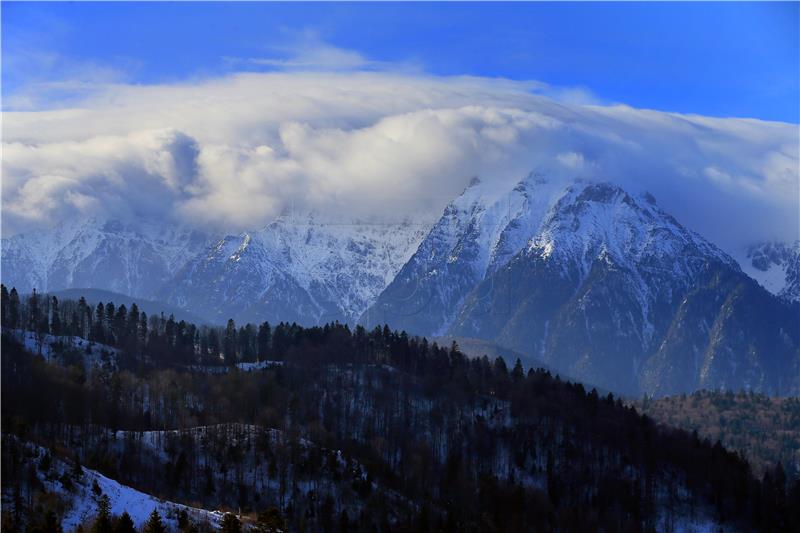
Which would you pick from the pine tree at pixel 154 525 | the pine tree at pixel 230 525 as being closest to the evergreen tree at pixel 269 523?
the pine tree at pixel 230 525

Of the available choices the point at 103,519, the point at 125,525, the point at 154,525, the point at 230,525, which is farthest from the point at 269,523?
the point at 103,519

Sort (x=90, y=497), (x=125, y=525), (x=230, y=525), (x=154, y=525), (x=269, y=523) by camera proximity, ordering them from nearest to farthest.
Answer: (x=125, y=525), (x=154, y=525), (x=230, y=525), (x=269, y=523), (x=90, y=497)

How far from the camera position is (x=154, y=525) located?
168875 millimetres

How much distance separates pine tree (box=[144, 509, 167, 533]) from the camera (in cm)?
16825

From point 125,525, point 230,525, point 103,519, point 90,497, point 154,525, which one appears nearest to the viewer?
point 103,519

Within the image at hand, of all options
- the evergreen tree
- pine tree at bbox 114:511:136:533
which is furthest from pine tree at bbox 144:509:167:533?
the evergreen tree

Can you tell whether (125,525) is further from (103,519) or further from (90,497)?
(90,497)

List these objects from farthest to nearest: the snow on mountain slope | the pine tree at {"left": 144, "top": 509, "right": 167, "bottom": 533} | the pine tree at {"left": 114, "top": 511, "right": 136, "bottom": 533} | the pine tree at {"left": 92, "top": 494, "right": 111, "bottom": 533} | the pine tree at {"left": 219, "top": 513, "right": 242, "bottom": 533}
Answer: the snow on mountain slope
the pine tree at {"left": 219, "top": 513, "right": 242, "bottom": 533}
the pine tree at {"left": 144, "top": 509, "right": 167, "bottom": 533}
the pine tree at {"left": 114, "top": 511, "right": 136, "bottom": 533}
the pine tree at {"left": 92, "top": 494, "right": 111, "bottom": 533}

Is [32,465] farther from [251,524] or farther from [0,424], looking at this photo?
[251,524]

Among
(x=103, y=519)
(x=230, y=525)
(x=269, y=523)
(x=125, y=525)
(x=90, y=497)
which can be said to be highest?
(x=90, y=497)

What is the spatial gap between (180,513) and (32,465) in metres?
20.5

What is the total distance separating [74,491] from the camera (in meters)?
180

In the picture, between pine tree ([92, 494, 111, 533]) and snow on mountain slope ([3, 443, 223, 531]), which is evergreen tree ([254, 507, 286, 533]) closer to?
snow on mountain slope ([3, 443, 223, 531])

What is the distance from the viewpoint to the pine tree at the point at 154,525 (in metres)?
168
